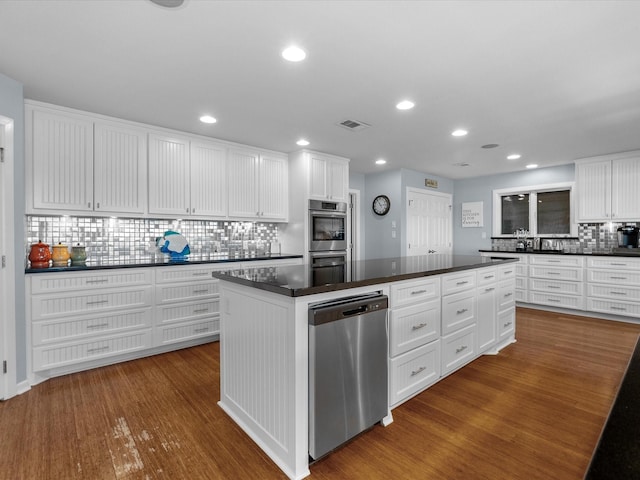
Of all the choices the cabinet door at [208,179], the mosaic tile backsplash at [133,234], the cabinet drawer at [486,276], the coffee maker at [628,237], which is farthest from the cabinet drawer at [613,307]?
the cabinet door at [208,179]

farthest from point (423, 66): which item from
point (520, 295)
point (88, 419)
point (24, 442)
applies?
point (520, 295)

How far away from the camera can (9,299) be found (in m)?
2.44

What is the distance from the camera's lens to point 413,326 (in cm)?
224

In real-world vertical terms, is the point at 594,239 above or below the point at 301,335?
above

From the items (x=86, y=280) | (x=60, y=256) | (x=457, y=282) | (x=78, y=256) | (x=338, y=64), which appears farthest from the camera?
(x=78, y=256)

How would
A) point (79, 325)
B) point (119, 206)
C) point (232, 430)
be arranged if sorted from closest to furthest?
point (232, 430), point (79, 325), point (119, 206)

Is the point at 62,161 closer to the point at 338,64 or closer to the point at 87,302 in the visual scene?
the point at 87,302

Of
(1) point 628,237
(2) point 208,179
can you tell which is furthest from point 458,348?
(1) point 628,237

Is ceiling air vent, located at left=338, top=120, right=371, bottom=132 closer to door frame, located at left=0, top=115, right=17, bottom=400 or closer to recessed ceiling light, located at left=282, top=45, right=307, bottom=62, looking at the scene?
recessed ceiling light, located at left=282, top=45, right=307, bottom=62

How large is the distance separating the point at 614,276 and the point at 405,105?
4048 mm

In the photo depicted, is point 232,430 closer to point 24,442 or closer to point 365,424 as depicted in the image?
point 365,424

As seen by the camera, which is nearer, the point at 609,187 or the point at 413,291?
the point at 413,291

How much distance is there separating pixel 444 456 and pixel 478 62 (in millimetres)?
2494

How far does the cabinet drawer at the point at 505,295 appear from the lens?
330 cm
